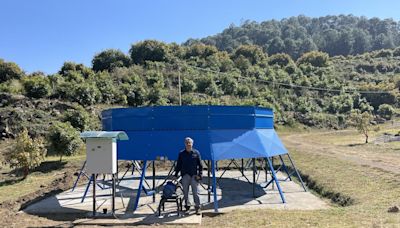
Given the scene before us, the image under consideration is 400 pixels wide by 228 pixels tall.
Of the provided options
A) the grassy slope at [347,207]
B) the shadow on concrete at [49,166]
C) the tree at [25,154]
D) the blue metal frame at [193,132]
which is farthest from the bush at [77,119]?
the blue metal frame at [193,132]

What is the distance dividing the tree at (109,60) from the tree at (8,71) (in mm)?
16199

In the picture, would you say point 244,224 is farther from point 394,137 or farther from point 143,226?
point 394,137

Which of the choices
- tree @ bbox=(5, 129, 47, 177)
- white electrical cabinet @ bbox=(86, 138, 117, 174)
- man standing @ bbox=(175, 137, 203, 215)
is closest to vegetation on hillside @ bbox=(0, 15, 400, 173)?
tree @ bbox=(5, 129, 47, 177)

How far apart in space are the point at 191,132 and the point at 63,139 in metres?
13.5

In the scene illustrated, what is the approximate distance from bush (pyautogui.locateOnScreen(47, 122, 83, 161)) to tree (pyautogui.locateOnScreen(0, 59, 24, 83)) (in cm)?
2611

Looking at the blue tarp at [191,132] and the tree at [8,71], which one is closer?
the blue tarp at [191,132]

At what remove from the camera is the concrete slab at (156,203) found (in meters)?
11.3

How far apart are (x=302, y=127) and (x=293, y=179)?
37.4 metres

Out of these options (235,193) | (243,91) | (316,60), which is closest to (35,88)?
(235,193)

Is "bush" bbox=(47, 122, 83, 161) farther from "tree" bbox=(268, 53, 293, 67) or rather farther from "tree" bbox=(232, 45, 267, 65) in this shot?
"tree" bbox=(268, 53, 293, 67)

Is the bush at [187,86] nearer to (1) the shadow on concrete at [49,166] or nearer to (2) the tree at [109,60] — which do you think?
(2) the tree at [109,60]

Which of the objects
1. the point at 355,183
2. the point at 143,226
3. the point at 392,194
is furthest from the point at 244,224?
the point at 355,183

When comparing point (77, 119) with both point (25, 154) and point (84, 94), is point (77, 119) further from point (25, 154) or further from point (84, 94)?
point (84, 94)

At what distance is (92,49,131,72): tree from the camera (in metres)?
63.6
